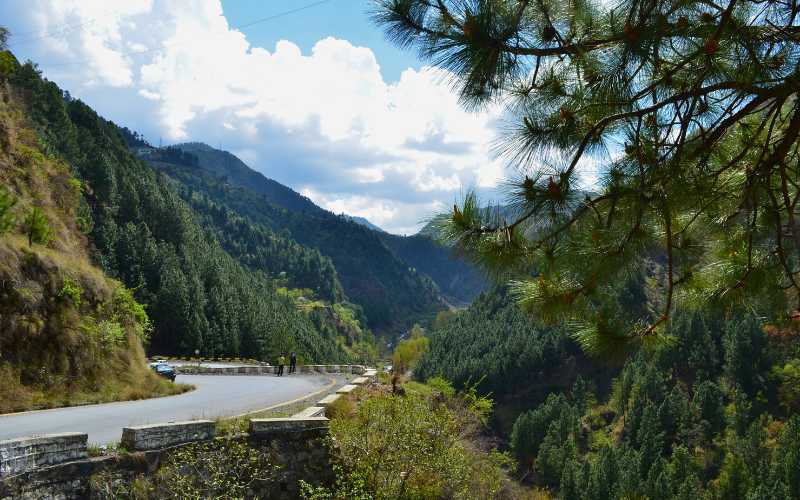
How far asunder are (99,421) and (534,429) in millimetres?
64896

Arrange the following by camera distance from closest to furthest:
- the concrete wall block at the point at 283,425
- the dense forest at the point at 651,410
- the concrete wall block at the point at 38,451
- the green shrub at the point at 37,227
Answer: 1. the concrete wall block at the point at 38,451
2. the concrete wall block at the point at 283,425
3. the green shrub at the point at 37,227
4. the dense forest at the point at 651,410

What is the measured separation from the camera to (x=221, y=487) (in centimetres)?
815

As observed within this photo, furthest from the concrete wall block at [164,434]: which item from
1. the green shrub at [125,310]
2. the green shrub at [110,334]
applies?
the green shrub at [125,310]

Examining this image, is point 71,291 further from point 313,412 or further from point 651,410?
point 651,410

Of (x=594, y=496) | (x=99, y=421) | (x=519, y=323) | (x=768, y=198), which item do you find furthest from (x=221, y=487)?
(x=519, y=323)

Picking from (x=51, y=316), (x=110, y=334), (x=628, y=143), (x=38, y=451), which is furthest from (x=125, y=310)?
(x=628, y=143)

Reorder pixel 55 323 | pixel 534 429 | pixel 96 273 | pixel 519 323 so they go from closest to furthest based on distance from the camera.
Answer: pixel 55 323 < pixel 96 273 < pixel 534 429 < pixel 519 323

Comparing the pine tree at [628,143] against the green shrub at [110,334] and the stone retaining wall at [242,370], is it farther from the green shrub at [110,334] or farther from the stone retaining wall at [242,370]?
the stone retaining wall at [242,370]

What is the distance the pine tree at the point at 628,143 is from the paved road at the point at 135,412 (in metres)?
6.55

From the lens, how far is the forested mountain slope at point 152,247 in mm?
51344

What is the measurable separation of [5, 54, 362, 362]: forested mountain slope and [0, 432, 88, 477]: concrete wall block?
130 feet

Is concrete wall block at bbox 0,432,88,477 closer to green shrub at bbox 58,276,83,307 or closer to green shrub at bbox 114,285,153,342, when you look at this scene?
green shrub at bbox 58,276,83,307

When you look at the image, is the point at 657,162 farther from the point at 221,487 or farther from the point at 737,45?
the point at 221,487

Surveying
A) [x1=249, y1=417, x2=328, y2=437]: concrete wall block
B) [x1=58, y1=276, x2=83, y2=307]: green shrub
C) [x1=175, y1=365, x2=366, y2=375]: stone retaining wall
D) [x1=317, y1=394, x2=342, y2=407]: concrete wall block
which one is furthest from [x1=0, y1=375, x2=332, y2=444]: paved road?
[x1=175, y1=365, x2=366, y2=375]: stone retaining wall
